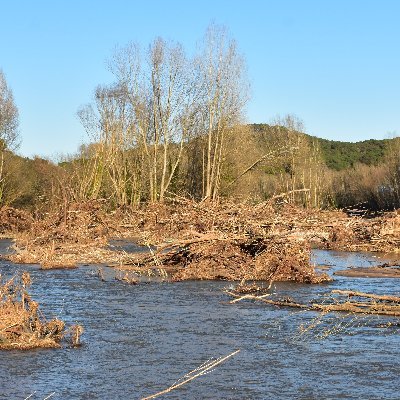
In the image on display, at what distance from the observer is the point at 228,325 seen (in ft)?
37.0

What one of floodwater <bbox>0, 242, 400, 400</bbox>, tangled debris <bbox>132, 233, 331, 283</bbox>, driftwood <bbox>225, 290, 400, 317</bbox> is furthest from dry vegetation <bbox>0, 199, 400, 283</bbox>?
driftwood <bbox>225, 290, 400, 317</bbox>

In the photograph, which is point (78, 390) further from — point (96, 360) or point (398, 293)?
point (398, 293)

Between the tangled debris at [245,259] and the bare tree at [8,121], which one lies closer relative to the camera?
the tangled debris at [245,259]

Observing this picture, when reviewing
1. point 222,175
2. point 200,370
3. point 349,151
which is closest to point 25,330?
point 200,370

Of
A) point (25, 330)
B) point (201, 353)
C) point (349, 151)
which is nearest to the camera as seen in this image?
point (201, 353)

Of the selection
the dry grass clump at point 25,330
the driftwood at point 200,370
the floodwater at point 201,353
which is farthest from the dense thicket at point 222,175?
the driftwood at point 200,370

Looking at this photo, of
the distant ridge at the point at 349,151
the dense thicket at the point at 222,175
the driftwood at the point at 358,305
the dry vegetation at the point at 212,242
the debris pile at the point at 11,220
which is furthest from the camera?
the distant ridge at the point at 349,151

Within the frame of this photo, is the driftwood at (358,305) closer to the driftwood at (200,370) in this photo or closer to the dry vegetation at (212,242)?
the driftwood at (200,370)

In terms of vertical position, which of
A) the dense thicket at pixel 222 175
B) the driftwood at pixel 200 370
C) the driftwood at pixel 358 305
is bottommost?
the driftwood at pixel 200 370

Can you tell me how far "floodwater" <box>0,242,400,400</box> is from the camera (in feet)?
25.3

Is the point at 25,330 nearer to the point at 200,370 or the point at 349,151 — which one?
the point at 200,370

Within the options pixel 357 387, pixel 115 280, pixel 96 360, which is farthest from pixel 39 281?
pixel 357 387

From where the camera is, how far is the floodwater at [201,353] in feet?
25.3

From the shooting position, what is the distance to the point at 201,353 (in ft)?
30.8
